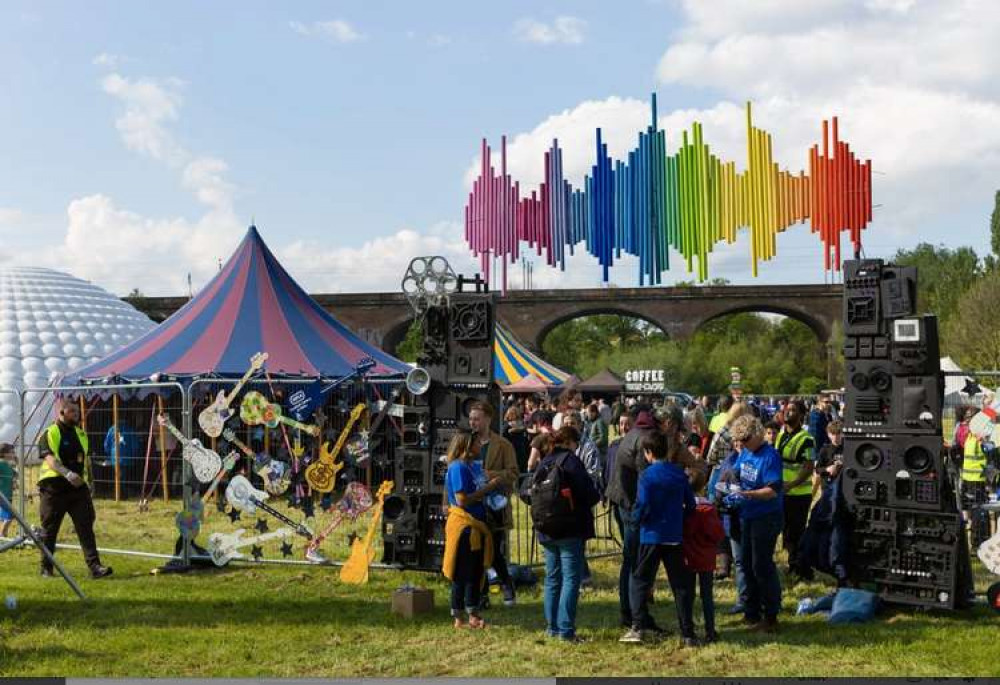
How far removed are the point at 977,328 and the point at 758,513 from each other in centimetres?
3921

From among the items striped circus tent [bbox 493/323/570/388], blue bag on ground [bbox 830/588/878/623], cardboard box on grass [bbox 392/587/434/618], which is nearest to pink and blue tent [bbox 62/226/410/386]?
cardboard box on grass [bbox 392/587/434/618]

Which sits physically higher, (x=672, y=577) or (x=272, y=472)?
(x=272, y=472)

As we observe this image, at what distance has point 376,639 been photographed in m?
7.36

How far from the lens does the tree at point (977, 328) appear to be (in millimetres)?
40844

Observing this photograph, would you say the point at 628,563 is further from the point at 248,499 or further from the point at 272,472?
the point at 248,499

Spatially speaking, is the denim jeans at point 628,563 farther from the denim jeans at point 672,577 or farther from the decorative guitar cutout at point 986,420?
the decorative guitar cutout at point 986,420

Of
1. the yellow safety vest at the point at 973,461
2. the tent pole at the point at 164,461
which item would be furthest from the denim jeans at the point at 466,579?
the yellow safety vest at the point at 973,461

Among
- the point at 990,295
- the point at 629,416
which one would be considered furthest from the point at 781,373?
the point at 629,416

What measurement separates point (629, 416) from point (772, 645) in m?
4.14

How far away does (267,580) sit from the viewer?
9.77 metres

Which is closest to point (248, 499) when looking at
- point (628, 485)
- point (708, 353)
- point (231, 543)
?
point (231, 543)

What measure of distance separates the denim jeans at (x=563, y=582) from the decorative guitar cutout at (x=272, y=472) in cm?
391

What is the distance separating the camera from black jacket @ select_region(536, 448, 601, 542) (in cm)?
715

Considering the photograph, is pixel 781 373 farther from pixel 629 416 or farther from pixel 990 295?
pixel 629 416
